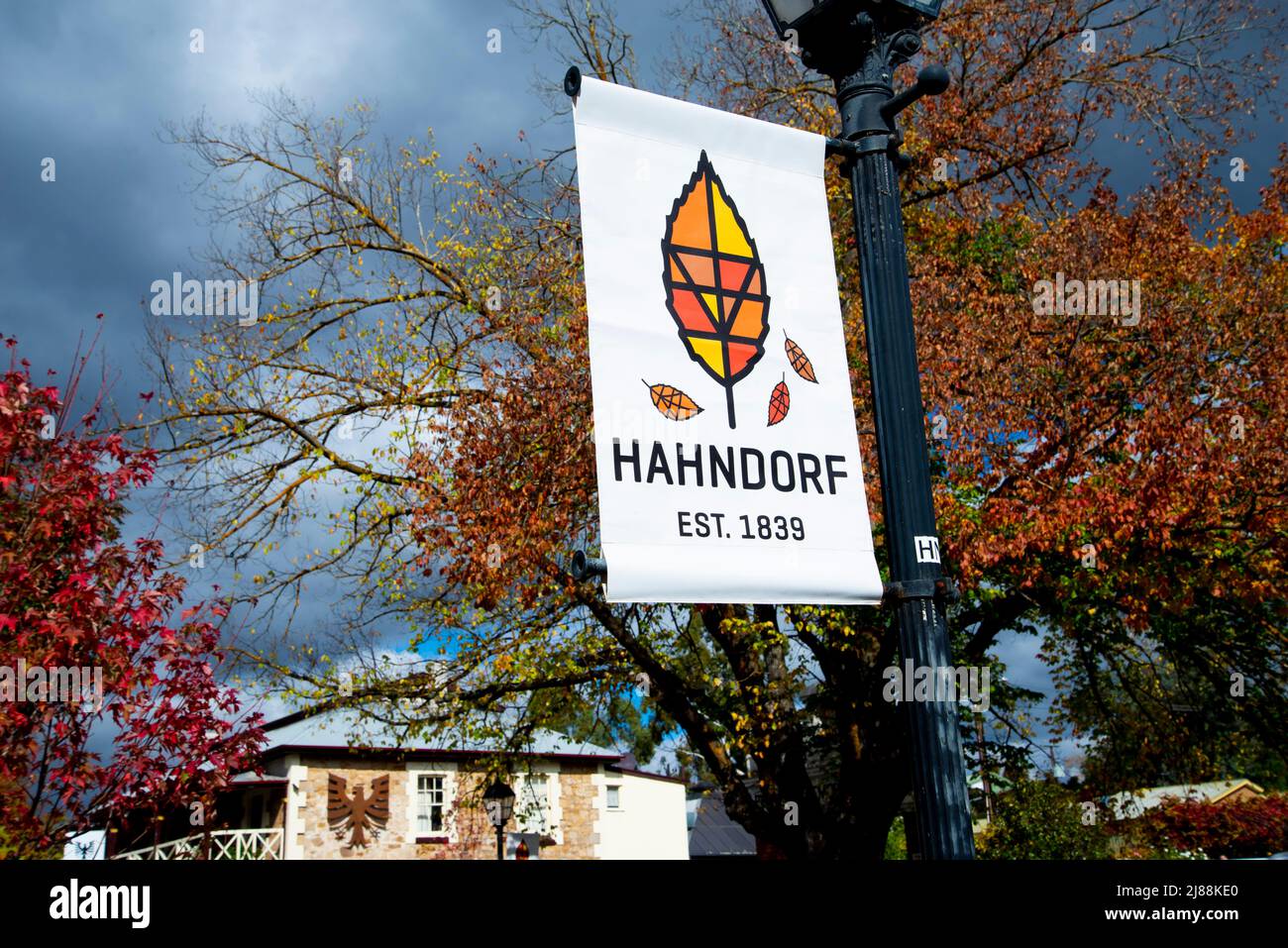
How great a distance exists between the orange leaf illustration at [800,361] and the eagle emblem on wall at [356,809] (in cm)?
2539

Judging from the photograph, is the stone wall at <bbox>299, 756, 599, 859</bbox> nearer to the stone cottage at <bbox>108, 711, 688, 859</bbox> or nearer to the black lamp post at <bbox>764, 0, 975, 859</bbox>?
the stone cottage at <bbox>108, 711, 688, 859</bbox>

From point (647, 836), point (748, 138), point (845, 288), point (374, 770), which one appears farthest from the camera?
point (647, 836)

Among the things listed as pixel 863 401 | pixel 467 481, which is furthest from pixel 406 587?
pixel 863 401

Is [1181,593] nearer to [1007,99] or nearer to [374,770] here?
[1007,99]

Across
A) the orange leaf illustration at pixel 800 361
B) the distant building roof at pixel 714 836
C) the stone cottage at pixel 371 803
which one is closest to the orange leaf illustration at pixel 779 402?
the orange leaf illustration at pixel 800 361

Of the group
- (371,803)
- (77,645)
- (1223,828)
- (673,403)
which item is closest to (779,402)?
(673,403)

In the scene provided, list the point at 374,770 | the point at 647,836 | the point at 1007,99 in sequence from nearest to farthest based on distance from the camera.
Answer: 1. the point at 1007,99
2. the point at 374,770
3. the point at 647,836

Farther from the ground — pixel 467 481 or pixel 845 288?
pixel 845 288

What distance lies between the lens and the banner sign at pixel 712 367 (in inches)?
130

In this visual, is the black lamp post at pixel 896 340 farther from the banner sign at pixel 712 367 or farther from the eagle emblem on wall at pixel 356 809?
the eagle emblem on wall at pixel 356 809

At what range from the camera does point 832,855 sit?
50.5ft

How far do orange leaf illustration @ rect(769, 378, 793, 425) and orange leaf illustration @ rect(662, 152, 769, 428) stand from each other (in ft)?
0.42

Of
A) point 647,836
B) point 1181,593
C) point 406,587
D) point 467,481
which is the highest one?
point 467,481
